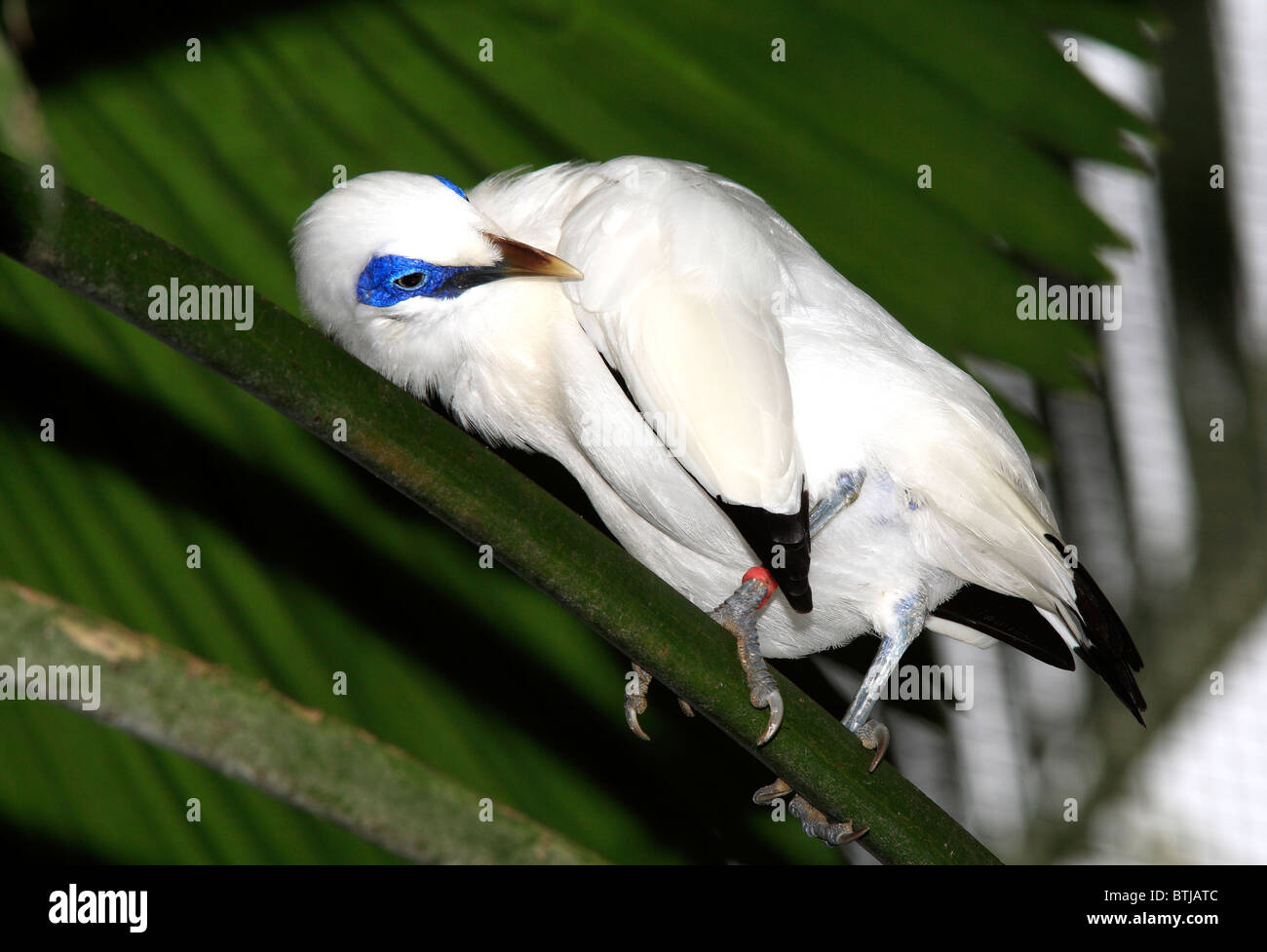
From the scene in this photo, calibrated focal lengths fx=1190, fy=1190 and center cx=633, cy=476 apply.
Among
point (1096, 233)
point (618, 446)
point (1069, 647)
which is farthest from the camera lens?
point (1069, 647)

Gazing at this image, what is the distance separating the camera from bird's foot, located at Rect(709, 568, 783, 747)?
894 mm

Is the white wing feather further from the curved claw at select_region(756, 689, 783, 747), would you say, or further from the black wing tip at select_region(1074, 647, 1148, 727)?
the black wing tip at select_region(1074, 647, 1148, 727)

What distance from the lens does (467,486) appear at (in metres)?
0.71

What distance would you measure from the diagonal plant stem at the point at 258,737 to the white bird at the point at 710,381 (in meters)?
0.36

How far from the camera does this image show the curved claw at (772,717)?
863mm

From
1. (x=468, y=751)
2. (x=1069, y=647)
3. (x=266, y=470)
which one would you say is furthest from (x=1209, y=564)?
(x=266, y=470)

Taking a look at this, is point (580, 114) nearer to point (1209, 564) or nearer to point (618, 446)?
point (618, 446)

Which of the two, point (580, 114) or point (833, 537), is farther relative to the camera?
point (833, 537)

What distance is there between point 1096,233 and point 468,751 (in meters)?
0.69

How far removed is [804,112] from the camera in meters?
0.96

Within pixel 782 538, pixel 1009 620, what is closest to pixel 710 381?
pixel 782 538

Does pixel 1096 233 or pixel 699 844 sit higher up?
pixel 1096 233

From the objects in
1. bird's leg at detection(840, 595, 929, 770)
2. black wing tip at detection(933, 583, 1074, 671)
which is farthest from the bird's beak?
black wing tip at detection(933, 583, 1074, 671)

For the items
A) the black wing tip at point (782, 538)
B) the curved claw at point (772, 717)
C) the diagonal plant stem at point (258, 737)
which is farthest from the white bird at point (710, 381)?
the diagonal plant stem at point (258, 737)
